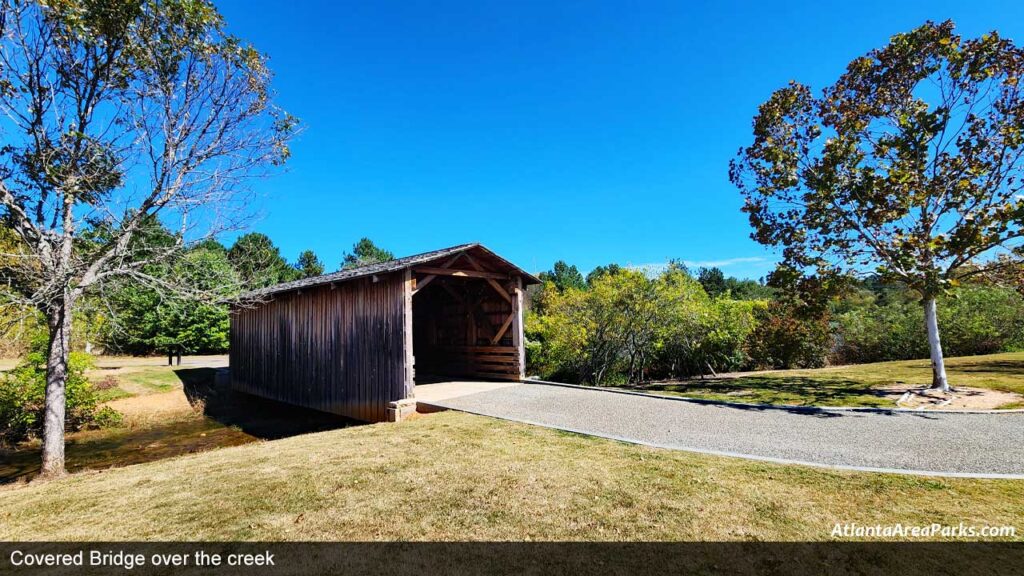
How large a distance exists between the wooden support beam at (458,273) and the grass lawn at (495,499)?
5039 mm

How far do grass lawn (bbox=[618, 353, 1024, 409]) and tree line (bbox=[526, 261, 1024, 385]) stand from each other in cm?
169

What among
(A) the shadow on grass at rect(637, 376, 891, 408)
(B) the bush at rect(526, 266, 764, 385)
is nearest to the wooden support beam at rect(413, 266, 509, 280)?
(B) the bush at rect(526, 266, 764, 385)

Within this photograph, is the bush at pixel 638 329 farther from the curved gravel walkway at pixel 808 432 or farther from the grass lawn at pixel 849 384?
the curved gravel walkway at pixel 808 432

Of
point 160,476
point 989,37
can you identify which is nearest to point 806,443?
point 160,476

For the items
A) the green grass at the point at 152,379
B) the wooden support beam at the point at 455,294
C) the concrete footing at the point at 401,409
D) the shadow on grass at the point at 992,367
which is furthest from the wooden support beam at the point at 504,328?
the shadow on grass at the point at 992,367

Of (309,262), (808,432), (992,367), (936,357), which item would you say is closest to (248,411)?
(808,432)

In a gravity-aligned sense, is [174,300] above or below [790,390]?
above

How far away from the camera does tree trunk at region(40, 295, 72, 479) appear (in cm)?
646

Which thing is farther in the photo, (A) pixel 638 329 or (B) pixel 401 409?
(A) pixel 638 329

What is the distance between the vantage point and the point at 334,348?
11094 millimetres

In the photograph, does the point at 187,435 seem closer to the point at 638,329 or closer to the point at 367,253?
the point at 638,329

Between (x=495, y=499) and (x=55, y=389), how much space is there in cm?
709

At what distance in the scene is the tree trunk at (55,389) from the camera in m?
6.46

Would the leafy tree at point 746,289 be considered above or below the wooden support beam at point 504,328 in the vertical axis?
above
